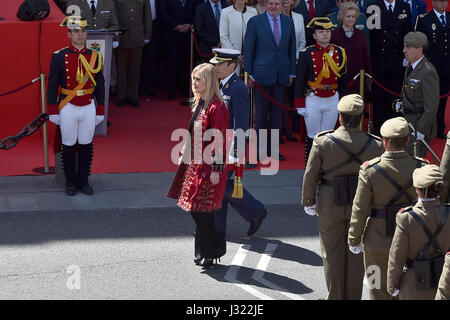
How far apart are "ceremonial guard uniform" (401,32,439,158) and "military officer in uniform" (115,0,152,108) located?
5.05 m

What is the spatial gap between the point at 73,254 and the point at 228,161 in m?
1.69

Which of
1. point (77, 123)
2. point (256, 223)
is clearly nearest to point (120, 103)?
point (77, 123)

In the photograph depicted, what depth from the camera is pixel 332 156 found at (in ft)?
24.4

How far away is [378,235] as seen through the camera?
6906mm

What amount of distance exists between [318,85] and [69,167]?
9.69 feet

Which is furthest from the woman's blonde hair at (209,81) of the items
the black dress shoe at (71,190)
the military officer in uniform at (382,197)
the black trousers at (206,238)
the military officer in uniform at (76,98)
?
the black dress shoe at (71,190)

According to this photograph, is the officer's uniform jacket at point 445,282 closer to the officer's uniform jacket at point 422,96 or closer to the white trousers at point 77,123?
the officer's uniform jacket at point 422,96

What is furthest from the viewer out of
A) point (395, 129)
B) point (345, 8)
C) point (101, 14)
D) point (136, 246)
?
point (101, 14)

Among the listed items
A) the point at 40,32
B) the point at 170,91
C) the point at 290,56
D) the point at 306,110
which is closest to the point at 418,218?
the point at 306,110

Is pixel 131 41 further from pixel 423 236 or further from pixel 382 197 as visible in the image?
pixel 423 236

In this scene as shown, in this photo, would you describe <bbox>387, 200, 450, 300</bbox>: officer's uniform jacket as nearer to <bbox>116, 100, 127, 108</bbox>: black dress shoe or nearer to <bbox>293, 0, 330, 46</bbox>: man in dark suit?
<bbox>293, 0, 330, 46</bbox>: man in dark suit

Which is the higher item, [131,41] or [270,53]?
[270,53]

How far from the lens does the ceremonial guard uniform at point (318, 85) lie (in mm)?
11359

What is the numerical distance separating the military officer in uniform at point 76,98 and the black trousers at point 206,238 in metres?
2.53
